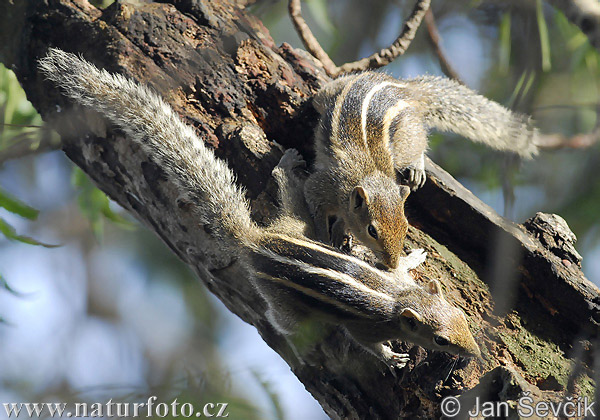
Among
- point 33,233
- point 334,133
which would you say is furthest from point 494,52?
point 33,233

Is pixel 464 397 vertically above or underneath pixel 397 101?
underneath

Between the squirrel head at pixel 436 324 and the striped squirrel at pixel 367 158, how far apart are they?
18.3 inches

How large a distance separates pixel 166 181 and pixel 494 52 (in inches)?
129

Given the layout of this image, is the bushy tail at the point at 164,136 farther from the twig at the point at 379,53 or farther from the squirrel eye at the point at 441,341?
the twig at the point at 379,53

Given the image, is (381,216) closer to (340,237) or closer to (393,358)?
(340,237)

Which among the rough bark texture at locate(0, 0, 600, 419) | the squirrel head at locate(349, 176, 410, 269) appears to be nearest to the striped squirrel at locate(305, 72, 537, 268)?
the squirrel head at locate(349, 176, 410, 269)

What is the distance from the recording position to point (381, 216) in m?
3.81

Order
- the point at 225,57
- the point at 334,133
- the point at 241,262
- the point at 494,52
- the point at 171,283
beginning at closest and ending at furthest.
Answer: the point at 241,262 < the point at 225,57 < the point at 334,133 < the point at 494,52 < the point at 171,283

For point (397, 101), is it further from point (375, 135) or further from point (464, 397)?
point (464, 397)

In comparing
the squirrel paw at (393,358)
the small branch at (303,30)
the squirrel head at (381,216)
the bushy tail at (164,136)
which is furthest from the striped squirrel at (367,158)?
the bushy tail at (164,136)

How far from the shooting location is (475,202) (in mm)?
3592

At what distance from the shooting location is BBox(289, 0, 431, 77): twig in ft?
14.4

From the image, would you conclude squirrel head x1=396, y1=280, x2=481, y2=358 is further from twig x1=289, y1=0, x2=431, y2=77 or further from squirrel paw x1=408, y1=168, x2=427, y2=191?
twig x1=289, y1=0, x2=431, y2=77

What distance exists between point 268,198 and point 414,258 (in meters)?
1.03
